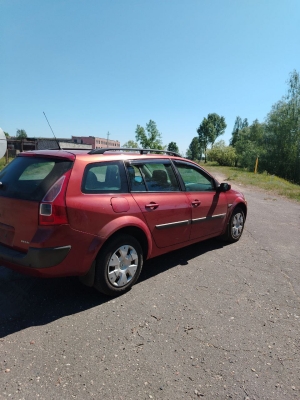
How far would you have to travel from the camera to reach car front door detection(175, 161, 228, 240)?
14.6 feet

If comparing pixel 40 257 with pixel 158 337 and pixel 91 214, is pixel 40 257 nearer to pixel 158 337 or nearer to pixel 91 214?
pixel 91 214

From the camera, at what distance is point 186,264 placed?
4.47 m

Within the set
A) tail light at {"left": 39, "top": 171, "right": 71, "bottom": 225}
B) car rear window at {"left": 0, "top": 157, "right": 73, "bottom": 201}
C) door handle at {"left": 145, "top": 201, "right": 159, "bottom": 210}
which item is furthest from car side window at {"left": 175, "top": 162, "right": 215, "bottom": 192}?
tail light at {"left": 39, "top": 171, "right": 71, "bottom": 225}

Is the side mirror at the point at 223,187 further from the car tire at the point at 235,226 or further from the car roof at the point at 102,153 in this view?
the car roof at the point at 102,153

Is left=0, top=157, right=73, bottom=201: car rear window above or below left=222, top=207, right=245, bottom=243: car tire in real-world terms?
above

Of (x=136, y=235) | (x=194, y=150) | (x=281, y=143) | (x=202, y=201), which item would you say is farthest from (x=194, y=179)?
(x=194, y=150)

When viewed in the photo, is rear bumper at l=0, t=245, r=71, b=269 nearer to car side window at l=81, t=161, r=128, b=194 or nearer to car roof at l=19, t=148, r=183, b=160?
car side window at l=81, t=161, r=128, b=194

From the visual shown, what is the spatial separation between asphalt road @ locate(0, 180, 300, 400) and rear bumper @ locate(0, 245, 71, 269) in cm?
56

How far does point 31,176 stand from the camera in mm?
3256

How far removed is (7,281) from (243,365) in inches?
113

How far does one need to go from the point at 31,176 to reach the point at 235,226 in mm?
3910

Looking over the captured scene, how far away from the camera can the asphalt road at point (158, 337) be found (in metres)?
2.14

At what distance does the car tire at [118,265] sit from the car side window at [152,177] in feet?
2.31

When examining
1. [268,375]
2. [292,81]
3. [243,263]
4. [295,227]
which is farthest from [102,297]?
[292,81]
